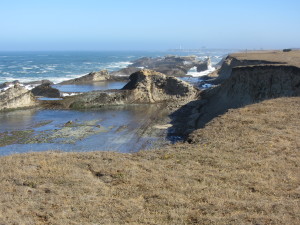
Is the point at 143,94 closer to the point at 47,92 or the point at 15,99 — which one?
the point at 47,92

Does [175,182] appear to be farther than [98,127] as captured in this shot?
No

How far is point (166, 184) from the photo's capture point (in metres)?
11.2

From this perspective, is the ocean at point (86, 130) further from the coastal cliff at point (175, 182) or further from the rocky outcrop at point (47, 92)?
the rocky outcrop at point (47, 92)

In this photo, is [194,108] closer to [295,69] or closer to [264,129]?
[295,69]

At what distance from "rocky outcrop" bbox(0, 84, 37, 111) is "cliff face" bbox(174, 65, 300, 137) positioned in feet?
63.8

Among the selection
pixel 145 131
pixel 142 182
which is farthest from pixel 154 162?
pixel 145 131

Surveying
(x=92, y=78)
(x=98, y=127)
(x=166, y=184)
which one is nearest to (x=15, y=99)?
(x=98, y=127)

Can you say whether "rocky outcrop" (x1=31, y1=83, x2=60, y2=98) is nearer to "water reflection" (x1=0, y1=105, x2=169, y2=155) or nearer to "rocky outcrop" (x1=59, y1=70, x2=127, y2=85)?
"water reflection" (x1=0, y1=105, x2=169, y2=155)

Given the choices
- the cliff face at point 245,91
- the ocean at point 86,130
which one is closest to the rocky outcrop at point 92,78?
the ocean at point 86,130

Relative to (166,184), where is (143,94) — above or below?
below

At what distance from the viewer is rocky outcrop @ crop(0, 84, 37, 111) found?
39969mm

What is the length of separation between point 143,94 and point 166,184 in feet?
113

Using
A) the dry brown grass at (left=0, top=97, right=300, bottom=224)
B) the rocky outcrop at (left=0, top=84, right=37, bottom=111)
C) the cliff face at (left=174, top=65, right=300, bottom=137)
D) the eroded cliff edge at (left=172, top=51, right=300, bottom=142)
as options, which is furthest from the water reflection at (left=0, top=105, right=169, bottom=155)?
the dry brown grass at (left=0, top=97, right=300, bottom=224)

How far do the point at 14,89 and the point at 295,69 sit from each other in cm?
3237
